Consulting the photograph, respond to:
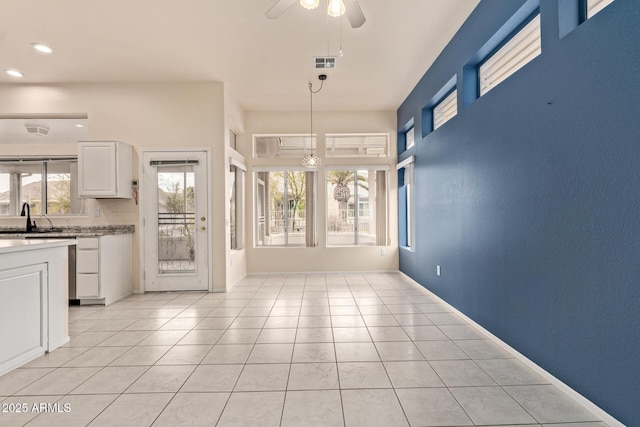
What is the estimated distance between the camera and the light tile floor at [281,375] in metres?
1.73

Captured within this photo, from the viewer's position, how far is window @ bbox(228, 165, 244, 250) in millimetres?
5337

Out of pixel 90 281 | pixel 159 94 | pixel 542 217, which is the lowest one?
pixel 90 281

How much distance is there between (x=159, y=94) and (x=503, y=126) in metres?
4.57

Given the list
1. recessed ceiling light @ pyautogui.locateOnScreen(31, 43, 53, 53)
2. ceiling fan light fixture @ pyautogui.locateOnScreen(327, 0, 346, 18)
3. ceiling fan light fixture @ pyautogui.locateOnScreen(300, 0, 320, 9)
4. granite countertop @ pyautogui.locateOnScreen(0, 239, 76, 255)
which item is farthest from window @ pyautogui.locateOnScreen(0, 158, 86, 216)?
ceiling fan light fixture @ pyautogui.locateOnScreen(327, 0, 346, 18)

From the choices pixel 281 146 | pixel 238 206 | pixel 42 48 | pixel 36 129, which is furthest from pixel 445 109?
pixel 36 129

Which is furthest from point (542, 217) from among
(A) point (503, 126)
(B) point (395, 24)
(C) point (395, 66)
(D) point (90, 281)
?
(D) point (90, 281)

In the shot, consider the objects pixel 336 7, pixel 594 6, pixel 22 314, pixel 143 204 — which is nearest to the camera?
pixel 594 6

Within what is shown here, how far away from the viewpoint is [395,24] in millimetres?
3188

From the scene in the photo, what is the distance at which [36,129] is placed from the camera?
4.64 metres

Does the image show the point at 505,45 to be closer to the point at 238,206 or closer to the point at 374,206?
the point at 374,206

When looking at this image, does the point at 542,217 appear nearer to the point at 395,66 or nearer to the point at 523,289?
the point at 523,289

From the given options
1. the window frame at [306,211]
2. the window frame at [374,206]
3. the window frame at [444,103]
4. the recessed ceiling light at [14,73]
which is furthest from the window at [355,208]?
the recessed ceiling light at [14,73]

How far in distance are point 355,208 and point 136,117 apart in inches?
157

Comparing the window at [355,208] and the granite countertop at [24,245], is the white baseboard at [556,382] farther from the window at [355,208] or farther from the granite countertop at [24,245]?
the granite countertop at [24,245]
